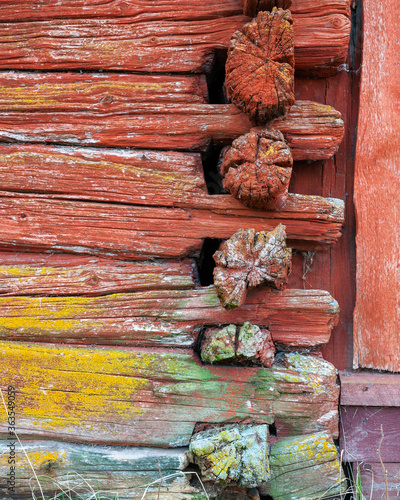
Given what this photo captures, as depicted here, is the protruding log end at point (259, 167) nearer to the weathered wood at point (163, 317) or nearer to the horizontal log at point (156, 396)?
the weathered wood at point (163, 317)

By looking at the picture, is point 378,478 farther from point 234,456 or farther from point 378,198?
point 378,198

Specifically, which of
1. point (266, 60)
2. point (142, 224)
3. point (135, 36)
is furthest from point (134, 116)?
point (266, 60)

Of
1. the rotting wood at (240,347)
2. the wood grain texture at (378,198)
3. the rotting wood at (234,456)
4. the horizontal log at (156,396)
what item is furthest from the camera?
the wood grain texture at (378,198)

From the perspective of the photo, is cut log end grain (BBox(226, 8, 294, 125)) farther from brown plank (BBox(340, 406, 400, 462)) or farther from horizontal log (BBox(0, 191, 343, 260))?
brown plank (BBox(340, 406, 400, 462))

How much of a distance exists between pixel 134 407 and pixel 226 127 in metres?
1.51

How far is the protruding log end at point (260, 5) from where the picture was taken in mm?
1886

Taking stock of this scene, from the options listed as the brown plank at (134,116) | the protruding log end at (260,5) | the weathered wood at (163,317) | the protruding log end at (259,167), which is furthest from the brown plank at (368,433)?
the protruding log end at (260,5)

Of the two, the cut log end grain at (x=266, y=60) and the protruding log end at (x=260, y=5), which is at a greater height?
the protruding log end at (x=260, y=5)

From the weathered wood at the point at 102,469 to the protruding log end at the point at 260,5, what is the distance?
226 centimetres

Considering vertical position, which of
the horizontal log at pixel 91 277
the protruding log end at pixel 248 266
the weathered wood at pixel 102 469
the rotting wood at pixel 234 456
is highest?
the protruding log end at pixel 248 266

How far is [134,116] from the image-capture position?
6.66ft

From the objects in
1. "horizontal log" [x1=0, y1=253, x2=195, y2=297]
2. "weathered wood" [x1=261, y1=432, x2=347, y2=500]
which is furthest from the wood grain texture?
"horizontal log" [x1=0, y1=253, x2=195, y2=297]

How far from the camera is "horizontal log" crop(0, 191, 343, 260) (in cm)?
192

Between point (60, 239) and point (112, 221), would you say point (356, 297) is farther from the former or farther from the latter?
point (60, 239)
